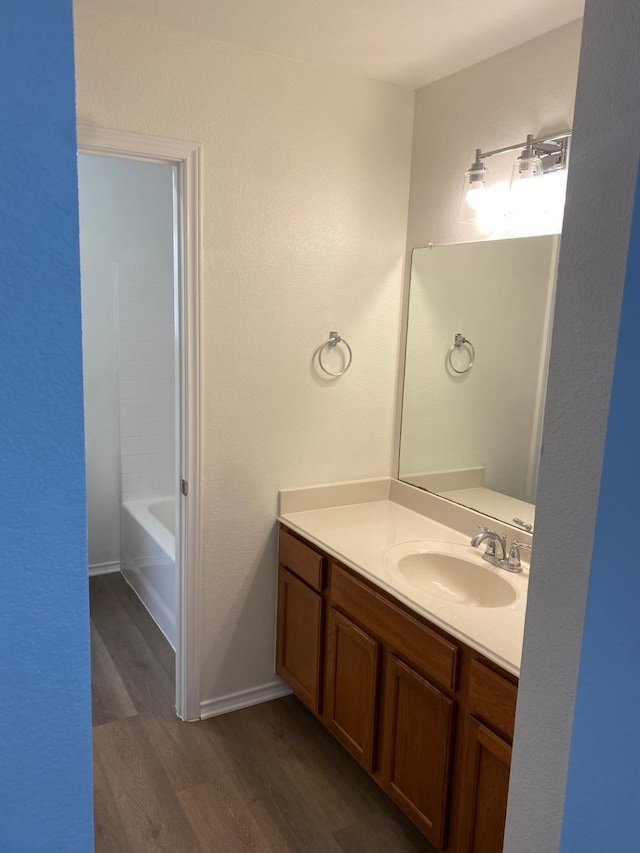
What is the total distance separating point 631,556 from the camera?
1017mm

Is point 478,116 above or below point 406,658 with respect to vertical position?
above

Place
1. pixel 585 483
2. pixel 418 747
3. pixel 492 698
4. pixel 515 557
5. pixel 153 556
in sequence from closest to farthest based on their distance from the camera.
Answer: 1. pixel 585 483
2. pixel 492 698
3. pixel 418 747
4. pixel 515 557
5. pixel 153 556

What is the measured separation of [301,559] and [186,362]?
33.4 inches

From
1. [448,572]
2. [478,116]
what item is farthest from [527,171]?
[448,572]

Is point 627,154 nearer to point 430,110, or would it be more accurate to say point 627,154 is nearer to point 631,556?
point 631,556

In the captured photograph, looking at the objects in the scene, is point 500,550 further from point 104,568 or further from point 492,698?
point 104,568

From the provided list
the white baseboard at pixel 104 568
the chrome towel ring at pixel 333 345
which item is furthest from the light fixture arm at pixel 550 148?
the white baseboard at pixel 104 568

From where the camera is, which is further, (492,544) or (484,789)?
(492,544)

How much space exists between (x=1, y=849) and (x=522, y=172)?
6.83 feet

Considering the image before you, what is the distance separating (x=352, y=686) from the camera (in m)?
2.33

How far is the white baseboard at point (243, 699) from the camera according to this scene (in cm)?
271

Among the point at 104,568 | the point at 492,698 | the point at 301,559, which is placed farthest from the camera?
the point at 104,568

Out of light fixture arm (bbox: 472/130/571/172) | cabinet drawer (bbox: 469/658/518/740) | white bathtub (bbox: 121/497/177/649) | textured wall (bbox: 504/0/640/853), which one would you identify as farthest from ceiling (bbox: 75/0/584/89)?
white bathtub (bbox: 121/497/177/649)

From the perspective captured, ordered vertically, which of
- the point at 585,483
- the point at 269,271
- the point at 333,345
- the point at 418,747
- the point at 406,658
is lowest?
the point at 418,747
